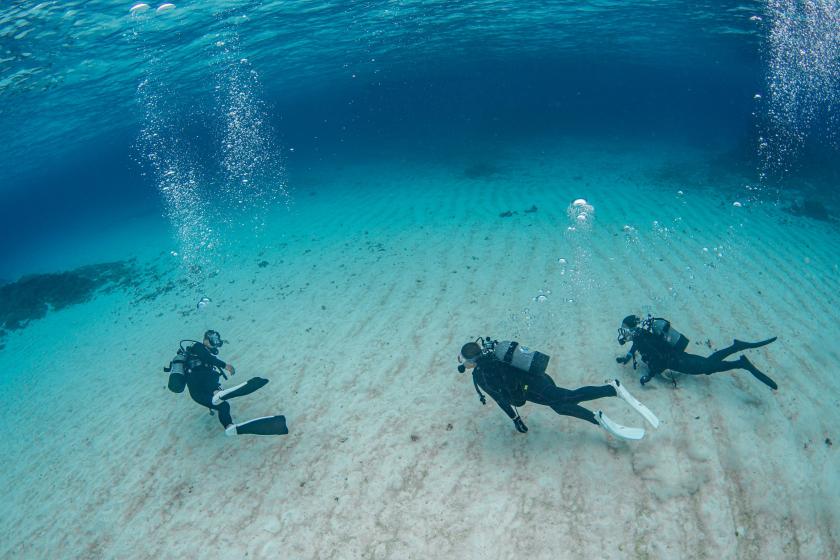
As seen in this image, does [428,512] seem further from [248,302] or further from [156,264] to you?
[156,264]

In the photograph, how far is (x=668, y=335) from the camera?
6.70 meters

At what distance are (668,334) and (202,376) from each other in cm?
855

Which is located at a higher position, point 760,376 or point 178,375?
point 178,375

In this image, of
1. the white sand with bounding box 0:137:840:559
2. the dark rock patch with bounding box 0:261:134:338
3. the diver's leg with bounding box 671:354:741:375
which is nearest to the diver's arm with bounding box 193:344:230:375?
the white sand with bounding box 0:137:840:559

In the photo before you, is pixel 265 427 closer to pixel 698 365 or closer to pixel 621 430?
pixel 621 430

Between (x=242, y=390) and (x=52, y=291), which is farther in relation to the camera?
(x=52, y=291)

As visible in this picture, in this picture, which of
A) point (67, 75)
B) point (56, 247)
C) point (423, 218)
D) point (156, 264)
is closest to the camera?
point (423, 218)

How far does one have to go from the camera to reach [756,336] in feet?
28.5

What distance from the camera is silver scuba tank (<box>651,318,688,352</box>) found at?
6.62 meters

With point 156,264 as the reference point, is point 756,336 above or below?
above

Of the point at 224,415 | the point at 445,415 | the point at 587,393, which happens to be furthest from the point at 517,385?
the point at 224,415

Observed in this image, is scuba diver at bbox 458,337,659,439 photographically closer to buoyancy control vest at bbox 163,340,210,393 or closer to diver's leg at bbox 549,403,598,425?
diver's leg at bbox 549,403,598,425

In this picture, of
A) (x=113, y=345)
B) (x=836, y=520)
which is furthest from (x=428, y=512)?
(x=113, y=345)

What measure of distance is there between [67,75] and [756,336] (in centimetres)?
3394
